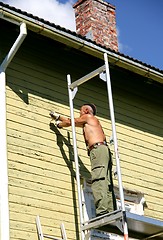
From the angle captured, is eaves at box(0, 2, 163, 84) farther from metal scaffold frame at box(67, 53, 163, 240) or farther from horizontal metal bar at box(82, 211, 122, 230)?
horizontal metal bar at box(82, 211, 122, 230)

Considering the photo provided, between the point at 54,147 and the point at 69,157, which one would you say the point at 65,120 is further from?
the point at 69,157

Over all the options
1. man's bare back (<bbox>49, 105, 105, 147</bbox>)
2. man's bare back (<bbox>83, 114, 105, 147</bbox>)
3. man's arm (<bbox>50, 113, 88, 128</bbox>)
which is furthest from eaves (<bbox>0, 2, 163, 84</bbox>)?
man's bare back (<bbox>83, 114, 105, 147</bbox>)

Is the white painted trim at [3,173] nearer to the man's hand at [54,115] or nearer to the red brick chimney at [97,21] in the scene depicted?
the man's hand at [54,115]

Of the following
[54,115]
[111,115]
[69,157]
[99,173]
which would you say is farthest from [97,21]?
[99,173]

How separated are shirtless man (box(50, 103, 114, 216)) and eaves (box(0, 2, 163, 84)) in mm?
994

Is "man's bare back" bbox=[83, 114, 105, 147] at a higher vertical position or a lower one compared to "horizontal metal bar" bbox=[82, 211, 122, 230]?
higher

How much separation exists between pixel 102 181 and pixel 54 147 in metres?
1.28

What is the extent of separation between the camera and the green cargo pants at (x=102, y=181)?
28.6ft

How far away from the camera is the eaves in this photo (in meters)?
9.30

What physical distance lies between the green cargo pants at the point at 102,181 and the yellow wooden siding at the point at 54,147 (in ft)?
2.57

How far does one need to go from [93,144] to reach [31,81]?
1.53 metres

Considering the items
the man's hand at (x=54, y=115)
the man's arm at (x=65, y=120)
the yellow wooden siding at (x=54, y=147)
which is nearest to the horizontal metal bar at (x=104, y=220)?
the yellow wooden siding at (x=54, y=147)

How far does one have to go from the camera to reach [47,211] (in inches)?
361

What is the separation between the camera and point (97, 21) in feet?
42.2
